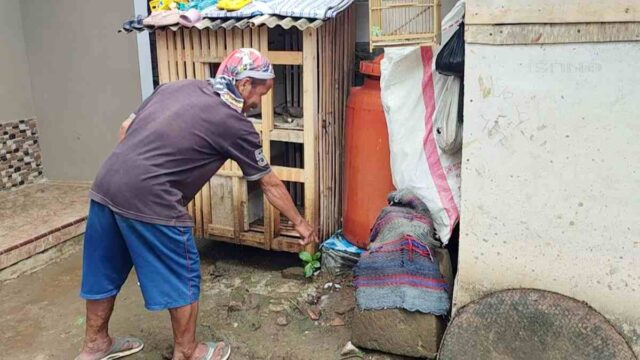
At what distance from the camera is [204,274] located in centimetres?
435

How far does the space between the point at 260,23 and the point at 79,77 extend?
8.75 feet

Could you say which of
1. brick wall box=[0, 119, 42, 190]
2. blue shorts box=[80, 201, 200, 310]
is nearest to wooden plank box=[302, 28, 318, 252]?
blue shorts box=[80, 201, 200, 310]

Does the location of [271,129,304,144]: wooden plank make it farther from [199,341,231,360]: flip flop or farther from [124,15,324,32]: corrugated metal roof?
[199,341,231,360]: flip flop

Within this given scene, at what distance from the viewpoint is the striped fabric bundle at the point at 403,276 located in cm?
312

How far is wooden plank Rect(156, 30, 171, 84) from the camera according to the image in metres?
4.18

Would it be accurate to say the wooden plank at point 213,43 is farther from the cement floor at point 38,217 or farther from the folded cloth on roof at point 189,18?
the cement floor at point 38,217

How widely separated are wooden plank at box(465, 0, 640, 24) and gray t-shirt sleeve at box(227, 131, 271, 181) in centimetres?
116

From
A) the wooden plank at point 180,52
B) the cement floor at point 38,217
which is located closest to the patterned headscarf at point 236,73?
the wooden plank at point 180,52

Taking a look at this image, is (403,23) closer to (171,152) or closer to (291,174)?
(291,174)

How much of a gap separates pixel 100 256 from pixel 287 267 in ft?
5.37

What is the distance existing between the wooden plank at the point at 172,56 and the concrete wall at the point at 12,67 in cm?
228

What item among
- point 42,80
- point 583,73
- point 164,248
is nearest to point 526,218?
point 583,73

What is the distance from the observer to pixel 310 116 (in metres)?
3.91

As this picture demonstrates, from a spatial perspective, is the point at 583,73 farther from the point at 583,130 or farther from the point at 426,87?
the point at 426,87
